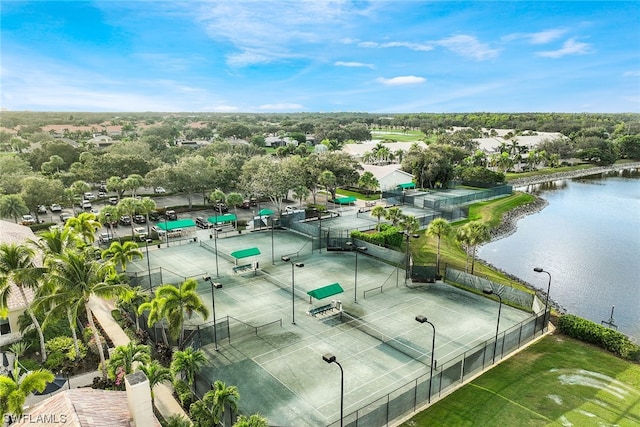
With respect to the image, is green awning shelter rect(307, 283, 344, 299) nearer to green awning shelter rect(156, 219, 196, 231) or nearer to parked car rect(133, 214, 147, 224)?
green awning shelter rect(156, 219, 196, 231)

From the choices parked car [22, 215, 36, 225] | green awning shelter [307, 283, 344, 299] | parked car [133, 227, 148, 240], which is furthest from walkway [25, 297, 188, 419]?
parked car [22, 215, 36, 225]

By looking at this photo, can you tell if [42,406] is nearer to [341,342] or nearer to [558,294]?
[341,342]

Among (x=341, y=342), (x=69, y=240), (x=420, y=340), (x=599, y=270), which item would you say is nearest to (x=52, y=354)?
(x=69, y=240)

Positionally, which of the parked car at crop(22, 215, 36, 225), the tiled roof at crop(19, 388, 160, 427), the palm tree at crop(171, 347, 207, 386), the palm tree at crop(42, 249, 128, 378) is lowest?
the parked car at crop(22, 215, 36, 225)

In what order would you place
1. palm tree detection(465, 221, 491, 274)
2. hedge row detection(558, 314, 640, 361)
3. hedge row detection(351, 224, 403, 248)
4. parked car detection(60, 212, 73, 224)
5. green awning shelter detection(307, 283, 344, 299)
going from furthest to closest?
parked car detection(60, 212, 73, 224) < hedge row detection(351, 224, 403, 248) < palm tree detection(465, 221, 491, 274) < green awning shelter detection(307, 283, 344, 299) < hedge row detection(558, 314, 640, 361)

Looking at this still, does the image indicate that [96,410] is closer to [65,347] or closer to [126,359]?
[126,359]

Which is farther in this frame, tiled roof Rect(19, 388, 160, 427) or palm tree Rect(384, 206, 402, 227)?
palm tree Rect(384, 206, 402, 227)

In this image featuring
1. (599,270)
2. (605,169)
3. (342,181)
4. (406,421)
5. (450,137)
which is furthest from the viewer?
(450,137)
